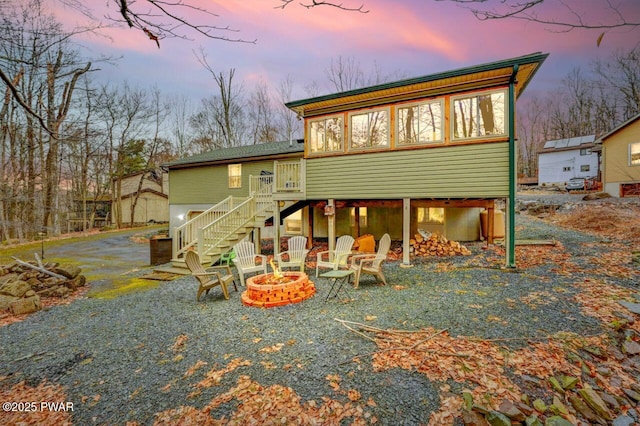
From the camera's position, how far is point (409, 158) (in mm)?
8438

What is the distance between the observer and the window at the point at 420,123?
8.07 m

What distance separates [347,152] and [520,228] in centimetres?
1042

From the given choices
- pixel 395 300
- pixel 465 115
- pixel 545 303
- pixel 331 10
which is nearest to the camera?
pixel 331 10

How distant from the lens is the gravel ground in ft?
10.4

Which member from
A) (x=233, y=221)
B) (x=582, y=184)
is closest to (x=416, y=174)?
(x=233, y=221)

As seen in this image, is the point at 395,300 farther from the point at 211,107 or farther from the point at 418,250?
the point at 211,107

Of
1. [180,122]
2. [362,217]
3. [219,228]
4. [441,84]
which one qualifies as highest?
[180,122]

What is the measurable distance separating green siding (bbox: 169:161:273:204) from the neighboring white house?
29835 millimetres

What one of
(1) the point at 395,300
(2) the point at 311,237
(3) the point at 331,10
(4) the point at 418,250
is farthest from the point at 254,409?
(2) the point at 311,237

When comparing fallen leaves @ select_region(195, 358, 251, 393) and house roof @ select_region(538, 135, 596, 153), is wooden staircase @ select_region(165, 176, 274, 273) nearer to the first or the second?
fallen leaves @ select_region(195, 358, 251, 393)

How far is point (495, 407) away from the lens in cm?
279

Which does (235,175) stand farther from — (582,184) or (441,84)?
(582,184)

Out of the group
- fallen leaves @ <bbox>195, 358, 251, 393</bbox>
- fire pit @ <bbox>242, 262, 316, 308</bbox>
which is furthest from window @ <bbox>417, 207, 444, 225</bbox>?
fallen leaves @ <bbox>195, 358, 251, 393</bbox>

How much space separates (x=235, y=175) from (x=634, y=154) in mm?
23791
